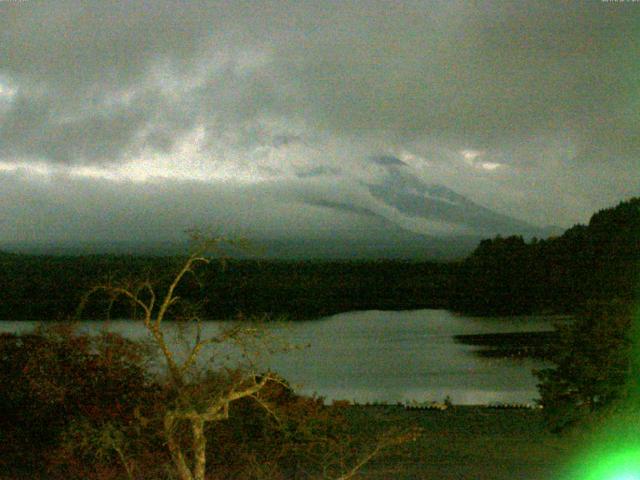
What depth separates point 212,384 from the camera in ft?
25.5

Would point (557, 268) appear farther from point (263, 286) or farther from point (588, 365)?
point (588, 365)

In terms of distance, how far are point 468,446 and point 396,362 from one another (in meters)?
22.3

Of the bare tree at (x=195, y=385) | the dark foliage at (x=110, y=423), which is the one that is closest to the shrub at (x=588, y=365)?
the dark foliage at (x=110, y=423)

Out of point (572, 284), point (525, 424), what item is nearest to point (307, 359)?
point (525, 424)

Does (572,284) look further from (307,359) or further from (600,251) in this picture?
(307,359)

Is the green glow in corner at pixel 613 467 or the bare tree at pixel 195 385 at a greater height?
the bare tree at pixel 195 385

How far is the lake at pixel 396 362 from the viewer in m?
24.7

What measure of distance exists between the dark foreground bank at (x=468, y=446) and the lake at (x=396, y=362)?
2.05 meters

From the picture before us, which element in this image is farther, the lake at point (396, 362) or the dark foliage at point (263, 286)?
the dark foliage at point (263, 286)

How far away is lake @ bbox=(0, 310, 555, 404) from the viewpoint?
24.7m

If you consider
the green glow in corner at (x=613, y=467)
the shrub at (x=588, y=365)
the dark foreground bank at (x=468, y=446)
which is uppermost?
the shrub at (x=588, y=365)

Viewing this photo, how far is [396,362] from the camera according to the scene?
110 ft

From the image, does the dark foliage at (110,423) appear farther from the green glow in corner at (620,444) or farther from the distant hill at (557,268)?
the distant hill at (557,268)

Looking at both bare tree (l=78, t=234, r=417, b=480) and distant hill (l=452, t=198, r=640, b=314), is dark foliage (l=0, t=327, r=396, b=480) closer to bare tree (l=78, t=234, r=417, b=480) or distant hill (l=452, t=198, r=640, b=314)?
bare tree (l=78, t=234, r=417, b=480)
